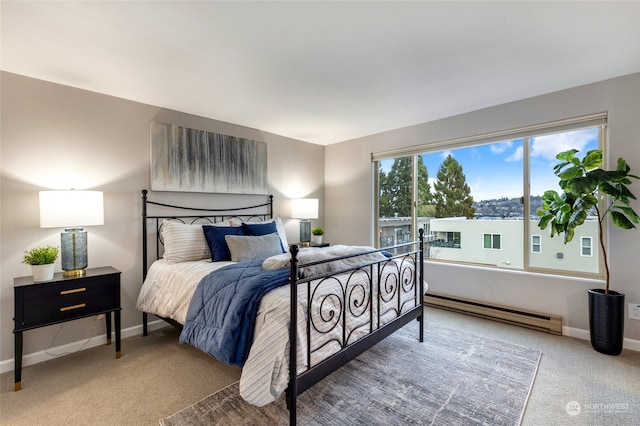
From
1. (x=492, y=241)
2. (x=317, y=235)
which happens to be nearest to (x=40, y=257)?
(x=317, y=235)

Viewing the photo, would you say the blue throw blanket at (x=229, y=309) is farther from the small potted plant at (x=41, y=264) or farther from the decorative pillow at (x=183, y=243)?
the small potted plant at (x=41, y=264)

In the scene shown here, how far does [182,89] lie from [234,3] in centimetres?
136

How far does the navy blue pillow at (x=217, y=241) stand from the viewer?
286cm

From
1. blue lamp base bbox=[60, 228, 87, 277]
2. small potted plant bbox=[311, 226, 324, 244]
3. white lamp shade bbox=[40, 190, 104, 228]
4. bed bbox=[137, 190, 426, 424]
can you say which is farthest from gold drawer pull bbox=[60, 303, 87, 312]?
small potted plant bbox=[311, 226, 324, 244]

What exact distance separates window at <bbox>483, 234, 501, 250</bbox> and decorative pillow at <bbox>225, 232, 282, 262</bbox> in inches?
97.4

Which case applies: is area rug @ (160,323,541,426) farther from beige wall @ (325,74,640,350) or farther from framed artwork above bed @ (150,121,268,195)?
framed artwork above bed @ (150,121,268,195)

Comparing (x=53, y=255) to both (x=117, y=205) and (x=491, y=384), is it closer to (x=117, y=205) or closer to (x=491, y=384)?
(x=117, y=205)

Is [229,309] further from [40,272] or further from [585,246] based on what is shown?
[585,246]

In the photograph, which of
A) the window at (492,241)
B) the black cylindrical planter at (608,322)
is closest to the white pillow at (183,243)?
the window at (492,241)

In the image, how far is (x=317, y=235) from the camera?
14.4ft

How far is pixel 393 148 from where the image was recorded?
4160 mm

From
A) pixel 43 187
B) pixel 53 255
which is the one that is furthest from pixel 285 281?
pixel 43 187

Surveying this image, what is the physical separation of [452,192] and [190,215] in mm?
3241

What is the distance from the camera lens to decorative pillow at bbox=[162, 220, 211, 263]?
110 inches
